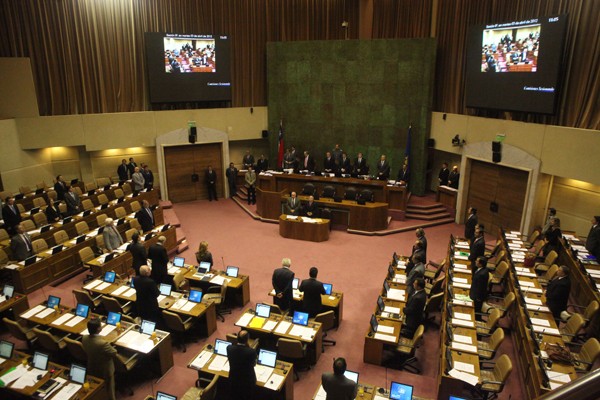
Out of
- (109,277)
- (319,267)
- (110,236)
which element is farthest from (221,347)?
(110,236)

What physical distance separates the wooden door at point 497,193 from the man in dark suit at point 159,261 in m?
10.5

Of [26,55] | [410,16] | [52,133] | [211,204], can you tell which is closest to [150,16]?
[26,55]

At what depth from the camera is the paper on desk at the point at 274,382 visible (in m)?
Result: 6.15

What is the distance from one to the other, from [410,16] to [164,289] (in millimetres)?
14424

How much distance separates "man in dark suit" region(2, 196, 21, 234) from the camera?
1151cm

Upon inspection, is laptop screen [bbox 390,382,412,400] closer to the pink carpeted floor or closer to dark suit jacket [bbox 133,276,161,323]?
the pink carpeted floor

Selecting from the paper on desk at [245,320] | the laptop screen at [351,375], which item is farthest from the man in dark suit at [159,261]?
the laptop screen at [351,375]

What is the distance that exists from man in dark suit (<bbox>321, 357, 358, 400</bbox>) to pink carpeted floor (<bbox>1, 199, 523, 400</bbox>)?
5.89 feet

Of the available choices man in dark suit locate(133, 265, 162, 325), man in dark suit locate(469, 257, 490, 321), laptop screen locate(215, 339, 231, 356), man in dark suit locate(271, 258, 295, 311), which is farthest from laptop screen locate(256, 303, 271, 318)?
man in dark suit locate(469, 257, 490, 321)

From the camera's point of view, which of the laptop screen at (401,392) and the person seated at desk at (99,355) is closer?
the laptop screen at (401,392)

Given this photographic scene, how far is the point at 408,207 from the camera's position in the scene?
15.9 metres

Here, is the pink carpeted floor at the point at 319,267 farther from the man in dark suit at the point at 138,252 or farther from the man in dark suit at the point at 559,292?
the man in dark suit at the point at 138,252

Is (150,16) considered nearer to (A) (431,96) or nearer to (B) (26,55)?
(B) (26,55)

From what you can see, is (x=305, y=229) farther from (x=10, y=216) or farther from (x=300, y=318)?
(x=10, y=216)
